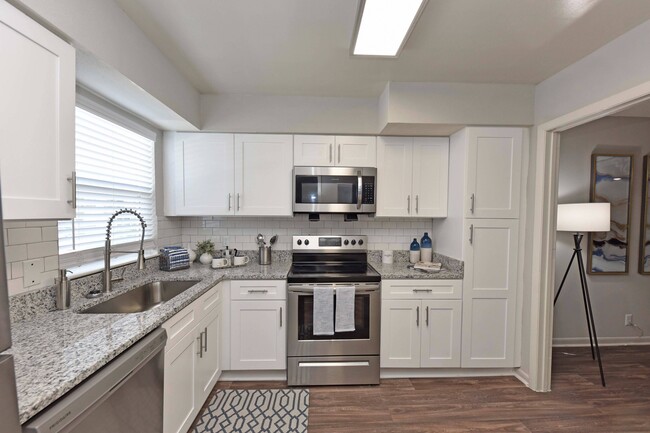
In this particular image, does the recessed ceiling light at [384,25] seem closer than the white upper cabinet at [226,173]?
Yes

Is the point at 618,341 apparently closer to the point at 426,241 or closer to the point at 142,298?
the point at 426,241

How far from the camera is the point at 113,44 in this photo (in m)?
1.47

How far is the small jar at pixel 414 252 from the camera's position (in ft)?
9.74

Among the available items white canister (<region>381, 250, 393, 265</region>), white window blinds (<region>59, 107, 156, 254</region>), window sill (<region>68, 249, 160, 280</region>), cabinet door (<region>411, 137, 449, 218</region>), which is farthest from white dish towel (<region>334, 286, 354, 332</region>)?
white window blinds (<region>59, 107, 156, 254</region>)

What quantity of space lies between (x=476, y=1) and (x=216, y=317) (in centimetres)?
259

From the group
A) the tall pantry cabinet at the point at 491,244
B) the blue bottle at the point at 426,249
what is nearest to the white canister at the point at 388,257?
the blue bottle at the point at 426,249

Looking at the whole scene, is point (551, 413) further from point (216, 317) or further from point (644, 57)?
point (216, 317)

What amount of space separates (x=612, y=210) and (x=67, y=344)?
14.6ft

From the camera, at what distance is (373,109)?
270cm

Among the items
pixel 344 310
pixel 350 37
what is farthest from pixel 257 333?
pixel 350 37

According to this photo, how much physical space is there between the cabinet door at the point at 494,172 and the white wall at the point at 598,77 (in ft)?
0.95

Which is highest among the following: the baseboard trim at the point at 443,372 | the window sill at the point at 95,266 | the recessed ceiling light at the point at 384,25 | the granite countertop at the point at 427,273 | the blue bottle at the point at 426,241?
the recessed ceiling light at the point at 384,25

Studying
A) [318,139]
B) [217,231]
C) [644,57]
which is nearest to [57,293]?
[217,231]

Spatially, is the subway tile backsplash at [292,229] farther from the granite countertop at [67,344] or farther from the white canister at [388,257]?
the granite countertop at [67,344]
